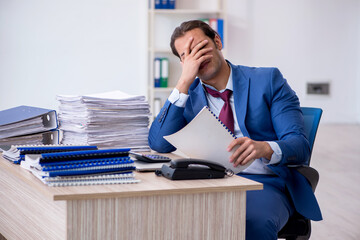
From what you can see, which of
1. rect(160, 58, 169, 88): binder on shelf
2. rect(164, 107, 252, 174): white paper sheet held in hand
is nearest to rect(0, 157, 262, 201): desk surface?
rect(164, 107, 252, 174): white paper sheet held in hand

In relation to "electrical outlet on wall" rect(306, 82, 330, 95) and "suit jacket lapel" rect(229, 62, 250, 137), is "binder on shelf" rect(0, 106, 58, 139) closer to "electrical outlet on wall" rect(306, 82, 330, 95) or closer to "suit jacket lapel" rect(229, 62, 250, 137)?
"suit jacket lapel" rect(229, 62, 250, 137)

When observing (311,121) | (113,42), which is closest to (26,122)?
(311,121)

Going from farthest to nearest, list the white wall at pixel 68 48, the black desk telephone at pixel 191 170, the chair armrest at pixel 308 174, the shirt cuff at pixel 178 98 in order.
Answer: the white wall at pixel 68 48 → the shirt cuff at pixel 178 98 → the chair armrest at pixel 308 174 → the black desk telephone at pixel 191 170

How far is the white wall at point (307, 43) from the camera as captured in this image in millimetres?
6414

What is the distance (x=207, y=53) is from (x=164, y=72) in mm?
3561

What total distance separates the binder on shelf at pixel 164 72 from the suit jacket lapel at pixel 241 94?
139 inches

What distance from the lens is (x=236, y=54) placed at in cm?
636

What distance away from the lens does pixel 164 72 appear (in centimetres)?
548

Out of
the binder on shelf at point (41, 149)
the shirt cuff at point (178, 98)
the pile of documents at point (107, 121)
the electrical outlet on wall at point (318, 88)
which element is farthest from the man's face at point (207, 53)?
the electrical outlet on wall at point (318, 88)

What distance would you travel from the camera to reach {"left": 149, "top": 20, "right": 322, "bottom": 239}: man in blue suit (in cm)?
169

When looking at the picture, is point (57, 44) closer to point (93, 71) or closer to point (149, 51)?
point (93, 71)

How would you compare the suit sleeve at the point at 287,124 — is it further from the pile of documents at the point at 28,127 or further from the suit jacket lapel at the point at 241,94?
the pile of documents at the point at 28,127

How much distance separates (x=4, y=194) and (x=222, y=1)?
14.2ft

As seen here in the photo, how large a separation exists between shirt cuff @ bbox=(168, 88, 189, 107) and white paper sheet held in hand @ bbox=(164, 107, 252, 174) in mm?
436
